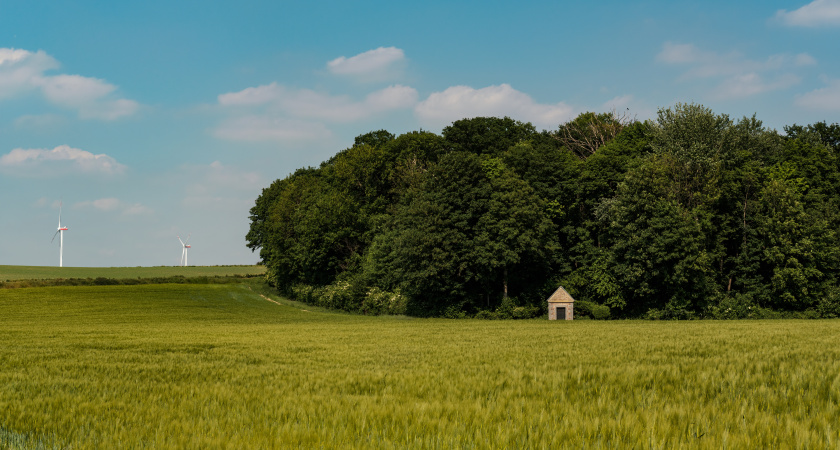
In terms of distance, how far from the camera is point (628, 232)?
61375 millimetres

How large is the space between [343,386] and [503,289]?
60142mm

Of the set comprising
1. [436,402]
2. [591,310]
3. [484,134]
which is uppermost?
[484,134]

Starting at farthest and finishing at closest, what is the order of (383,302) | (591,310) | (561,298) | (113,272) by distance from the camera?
1. (113,272)
2. (383,302)
3. (591,310)
4. (561,298)

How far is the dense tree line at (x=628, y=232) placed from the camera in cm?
6019

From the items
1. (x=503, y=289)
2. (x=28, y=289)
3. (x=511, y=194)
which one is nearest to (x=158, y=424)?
(x=511, y=194)

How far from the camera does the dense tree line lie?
60188mm

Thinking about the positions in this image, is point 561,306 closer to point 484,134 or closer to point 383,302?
point 383,302

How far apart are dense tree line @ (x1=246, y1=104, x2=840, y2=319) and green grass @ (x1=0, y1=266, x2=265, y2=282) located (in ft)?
279

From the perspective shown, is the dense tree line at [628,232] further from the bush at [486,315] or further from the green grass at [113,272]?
the green grass at [113,272]

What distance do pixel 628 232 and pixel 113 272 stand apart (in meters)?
146

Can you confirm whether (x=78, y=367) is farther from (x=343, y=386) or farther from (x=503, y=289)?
(x=503, y=289)

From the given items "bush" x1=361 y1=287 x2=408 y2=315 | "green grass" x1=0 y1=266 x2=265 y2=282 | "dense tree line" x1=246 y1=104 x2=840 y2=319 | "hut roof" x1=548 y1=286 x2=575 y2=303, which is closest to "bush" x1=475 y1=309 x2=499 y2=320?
"dense tree line" x1=246 y1=104 x2=840 y2=319

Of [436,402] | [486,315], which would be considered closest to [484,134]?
[486,315]

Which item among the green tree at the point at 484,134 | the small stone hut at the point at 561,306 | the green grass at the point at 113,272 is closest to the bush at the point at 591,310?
the small stone hut at the point at 561,306
